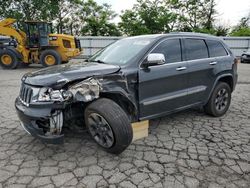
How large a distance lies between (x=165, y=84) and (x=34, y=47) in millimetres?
10887

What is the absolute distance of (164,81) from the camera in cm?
394

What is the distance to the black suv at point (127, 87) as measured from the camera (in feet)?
10.2

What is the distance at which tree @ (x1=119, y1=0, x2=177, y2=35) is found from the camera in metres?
29.7

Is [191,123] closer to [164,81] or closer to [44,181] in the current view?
[164,81]

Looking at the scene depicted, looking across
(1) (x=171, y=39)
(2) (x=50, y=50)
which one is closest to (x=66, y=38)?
(2) (x=50, y=50)

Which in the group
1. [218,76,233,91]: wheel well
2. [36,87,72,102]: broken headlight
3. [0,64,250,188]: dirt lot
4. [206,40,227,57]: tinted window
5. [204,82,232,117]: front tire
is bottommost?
[0,64,250,188]: dirt lot

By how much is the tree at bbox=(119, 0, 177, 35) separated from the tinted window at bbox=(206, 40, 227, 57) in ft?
82.0

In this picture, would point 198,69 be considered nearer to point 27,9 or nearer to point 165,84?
point 165,84

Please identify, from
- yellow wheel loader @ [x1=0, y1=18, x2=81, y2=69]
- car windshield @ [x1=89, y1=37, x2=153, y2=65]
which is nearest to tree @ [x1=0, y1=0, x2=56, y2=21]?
yellow wheel loader @ [x1=0, y1=18, x2=81, y2=69]

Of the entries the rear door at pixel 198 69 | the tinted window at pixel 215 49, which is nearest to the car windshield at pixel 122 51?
the rear door at pixel 198 69

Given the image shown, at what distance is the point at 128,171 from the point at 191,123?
6.93 feet

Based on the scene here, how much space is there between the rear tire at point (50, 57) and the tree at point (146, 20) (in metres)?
18.4

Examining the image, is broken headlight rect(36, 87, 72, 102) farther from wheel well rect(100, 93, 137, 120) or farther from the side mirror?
the side mirror

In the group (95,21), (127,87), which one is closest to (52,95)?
(127,87)
